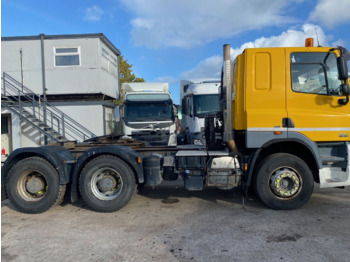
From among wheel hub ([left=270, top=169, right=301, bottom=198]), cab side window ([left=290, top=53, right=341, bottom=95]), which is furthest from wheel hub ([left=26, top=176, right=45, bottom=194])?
cab side window ([left=290, top=53, right=341, bottom=95])

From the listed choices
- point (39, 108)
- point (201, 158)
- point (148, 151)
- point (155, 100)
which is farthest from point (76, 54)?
point (201, 158)

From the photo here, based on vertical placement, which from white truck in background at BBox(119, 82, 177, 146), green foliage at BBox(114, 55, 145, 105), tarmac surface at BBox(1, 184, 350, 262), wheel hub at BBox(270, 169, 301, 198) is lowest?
tarmac surface at BBox(1, 184, 350, 262)

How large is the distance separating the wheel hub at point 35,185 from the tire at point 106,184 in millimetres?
810

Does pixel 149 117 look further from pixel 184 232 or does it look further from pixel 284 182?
pixel 184 232

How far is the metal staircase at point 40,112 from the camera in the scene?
507 inches

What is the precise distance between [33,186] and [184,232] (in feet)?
10.3

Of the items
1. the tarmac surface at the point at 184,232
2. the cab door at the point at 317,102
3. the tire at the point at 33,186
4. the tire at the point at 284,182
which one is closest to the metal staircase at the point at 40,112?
the tire at the point at 33,186

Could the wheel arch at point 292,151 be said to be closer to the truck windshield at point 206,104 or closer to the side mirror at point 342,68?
the side mirror at point 342,68

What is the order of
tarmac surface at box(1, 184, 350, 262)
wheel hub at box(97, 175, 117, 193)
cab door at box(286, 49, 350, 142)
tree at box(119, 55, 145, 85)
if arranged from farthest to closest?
Answer: tree at box(119, 55, 145, 85), wheel hub at box(97, 175, 117, 193), cab door at box(286, 49, 350, 142), tarmac surface at box(1, 184, 350, 262)

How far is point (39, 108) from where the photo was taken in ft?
44.4

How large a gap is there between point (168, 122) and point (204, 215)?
17.4ft

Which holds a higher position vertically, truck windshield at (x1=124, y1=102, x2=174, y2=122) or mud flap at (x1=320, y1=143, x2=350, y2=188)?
truck windshield at (x1=124, y1=102, x2=174, y2=122)

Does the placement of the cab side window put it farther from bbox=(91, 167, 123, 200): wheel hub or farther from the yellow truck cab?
bbox=(91, 167, 123, 200): wheel hub

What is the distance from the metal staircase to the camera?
12.9m
